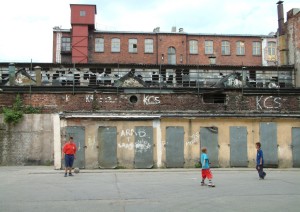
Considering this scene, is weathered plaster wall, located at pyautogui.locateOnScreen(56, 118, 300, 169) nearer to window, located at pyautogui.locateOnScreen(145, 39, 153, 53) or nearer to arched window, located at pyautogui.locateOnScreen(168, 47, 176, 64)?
arched window, located at pyautogui.locateOnScreen(168, 47, 176, 64)

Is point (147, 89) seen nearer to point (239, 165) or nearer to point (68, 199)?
point (239, 165)

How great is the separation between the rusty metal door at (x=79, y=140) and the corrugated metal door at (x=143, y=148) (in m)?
2.73

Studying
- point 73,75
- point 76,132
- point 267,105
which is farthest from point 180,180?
point 73,75

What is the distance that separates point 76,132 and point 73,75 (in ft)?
62.2

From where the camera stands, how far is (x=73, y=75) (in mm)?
39469

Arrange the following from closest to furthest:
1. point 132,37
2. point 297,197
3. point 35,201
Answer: point 35,201 < point 297,197 < point 132,37

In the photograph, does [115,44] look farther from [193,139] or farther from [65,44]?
[193,139]

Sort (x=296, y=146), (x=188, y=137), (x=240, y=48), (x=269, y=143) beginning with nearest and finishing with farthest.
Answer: (x=188, y=137), (x=269, y=143), (x=296, y=146), (x=240, y=48)

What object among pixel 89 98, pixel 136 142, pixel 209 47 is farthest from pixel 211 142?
pixel 209 47

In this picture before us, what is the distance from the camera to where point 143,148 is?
2166 cm

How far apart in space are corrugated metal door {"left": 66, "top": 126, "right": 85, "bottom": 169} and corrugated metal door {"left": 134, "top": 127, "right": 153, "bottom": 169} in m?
2.73

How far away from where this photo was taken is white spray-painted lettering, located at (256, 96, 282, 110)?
27.2 m

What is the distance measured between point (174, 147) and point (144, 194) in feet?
31.1

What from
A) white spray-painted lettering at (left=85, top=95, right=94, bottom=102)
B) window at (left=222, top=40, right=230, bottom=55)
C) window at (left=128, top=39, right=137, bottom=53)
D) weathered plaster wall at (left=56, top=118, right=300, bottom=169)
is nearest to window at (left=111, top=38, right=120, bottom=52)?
window at (left=128, top=39, right=137, bottom=53)
